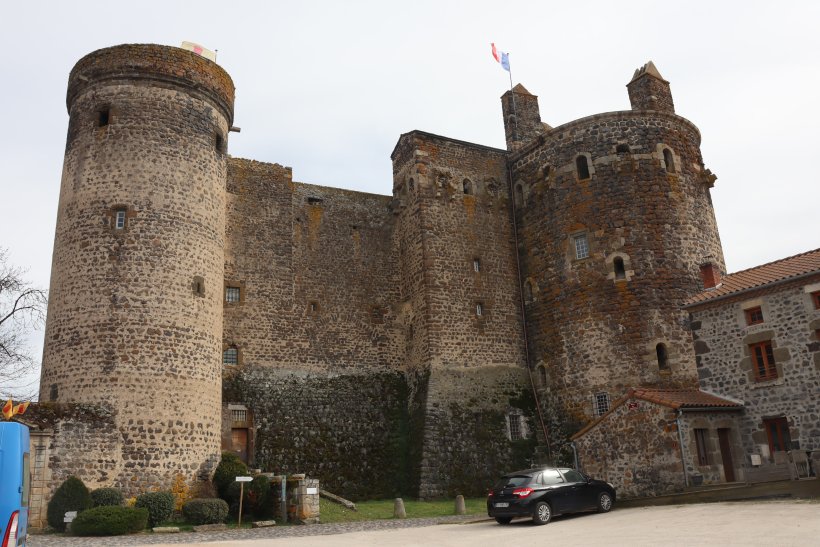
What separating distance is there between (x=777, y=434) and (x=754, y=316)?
303 cm

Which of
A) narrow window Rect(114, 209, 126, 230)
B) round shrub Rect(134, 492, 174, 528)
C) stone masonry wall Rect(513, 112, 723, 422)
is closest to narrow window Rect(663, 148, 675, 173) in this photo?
stone masonry wall Rect(513, 112, 723, 422)

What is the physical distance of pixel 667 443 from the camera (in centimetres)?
1750

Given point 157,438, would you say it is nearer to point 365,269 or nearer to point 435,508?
point 435,508

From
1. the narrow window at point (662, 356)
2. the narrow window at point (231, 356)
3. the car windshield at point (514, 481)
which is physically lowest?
the car windshield at point (514, 481)

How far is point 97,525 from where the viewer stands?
15.5 m

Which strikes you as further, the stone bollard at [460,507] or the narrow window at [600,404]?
the narrow window at [600,404]

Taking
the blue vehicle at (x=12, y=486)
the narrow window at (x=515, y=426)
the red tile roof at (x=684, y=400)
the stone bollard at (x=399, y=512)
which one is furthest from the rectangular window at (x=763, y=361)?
the blue vehicle at (x=12, y=486)

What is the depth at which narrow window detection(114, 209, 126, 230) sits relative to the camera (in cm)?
1950

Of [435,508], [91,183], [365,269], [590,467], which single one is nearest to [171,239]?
[91,183]

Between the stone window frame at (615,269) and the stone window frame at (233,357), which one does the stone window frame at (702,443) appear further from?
the stone window frame at (233,357)

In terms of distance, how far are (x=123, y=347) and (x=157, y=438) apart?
2541mm

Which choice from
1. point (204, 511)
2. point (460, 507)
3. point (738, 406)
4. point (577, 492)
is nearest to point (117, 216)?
point (204, 511)

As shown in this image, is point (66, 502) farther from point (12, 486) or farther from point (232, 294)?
point (232, 294)

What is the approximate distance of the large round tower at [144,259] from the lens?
713 inches
